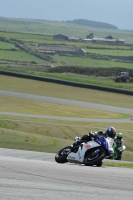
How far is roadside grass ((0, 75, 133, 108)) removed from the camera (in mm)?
57031

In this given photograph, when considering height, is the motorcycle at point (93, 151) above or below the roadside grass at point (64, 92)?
above

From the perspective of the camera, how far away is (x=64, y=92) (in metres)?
60.7

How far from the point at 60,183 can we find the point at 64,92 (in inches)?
1933

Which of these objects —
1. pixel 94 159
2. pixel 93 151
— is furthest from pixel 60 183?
pixel 93 151

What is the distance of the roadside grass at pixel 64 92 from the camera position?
57.0 m

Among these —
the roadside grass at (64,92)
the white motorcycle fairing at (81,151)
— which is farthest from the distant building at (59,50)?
the white motorcycle fairing at (81,151)

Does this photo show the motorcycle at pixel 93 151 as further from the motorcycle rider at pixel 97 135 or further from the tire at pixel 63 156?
the tire at pixel 63 156

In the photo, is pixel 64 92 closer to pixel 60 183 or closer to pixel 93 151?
pixel 93 151

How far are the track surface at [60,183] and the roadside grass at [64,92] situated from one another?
40.9m

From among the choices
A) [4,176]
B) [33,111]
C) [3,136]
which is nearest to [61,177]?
[4,176]

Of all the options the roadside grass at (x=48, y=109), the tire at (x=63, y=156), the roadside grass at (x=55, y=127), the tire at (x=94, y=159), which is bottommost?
the roadside grass at (x=48, y=109)

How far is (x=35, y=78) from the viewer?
67.5 metres

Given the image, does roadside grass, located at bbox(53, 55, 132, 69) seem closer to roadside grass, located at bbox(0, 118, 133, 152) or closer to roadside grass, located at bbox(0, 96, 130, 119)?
roadside grass, located at bbox(0, 96, 130, 119)

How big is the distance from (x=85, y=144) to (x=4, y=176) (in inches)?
193
